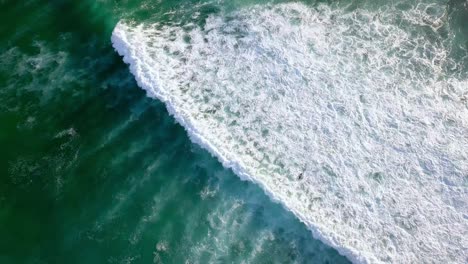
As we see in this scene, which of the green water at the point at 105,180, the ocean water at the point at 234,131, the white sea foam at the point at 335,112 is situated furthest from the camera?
the white sea foam at the point at 335,112

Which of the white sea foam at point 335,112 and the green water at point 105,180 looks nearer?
the green water at point 105,180

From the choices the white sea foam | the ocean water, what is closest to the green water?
the ocean water

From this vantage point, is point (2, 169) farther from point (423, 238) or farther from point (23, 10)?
point (423, 238)

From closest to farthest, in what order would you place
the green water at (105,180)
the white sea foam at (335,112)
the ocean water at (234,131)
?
the green water at (105,180) → the ocean water at (234,131) → the white sea foam at (335,112)

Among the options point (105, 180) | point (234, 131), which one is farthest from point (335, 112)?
point (105, 180)

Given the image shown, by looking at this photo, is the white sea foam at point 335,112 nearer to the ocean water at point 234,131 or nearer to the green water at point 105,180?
the ocean water at point 234,131

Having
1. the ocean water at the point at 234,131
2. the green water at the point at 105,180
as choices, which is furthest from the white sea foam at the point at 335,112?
the green water at the point at 105,180

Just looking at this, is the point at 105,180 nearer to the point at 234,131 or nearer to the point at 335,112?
the point at 234,131
